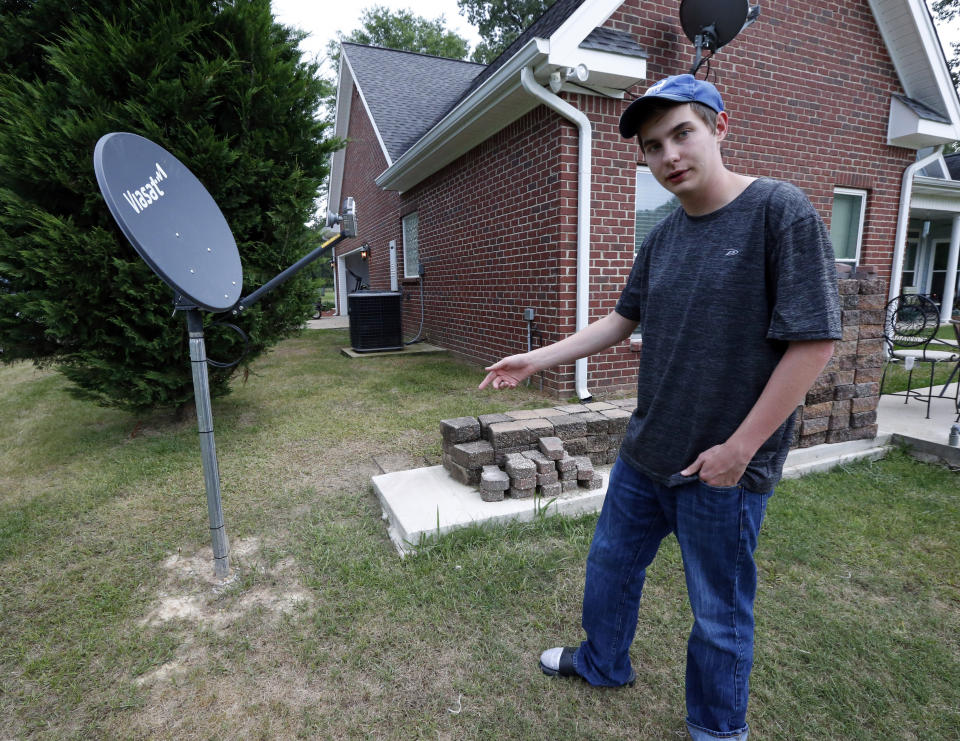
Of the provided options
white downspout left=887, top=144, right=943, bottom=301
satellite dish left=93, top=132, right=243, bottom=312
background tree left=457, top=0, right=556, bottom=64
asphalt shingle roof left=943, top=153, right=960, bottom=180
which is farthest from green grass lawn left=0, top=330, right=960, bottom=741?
background tree left=457, top=0, right=556, bottom=64

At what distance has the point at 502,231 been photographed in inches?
257

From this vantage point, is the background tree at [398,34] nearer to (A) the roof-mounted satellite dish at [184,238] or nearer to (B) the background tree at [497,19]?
(B) the background tree at [497,19]

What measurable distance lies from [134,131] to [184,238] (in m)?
2.25

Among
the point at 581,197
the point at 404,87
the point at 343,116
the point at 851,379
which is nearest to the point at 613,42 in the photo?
the point at 581,197

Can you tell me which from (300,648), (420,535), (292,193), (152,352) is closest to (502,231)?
(292,193)

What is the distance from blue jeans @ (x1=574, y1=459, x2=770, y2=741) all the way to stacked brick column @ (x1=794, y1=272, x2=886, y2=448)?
2.70m

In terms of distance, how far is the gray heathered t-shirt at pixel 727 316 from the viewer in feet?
3.84

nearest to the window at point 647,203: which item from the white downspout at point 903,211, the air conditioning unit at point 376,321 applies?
the white downspout at point 903,211

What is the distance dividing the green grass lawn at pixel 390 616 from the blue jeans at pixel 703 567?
0.34 meters

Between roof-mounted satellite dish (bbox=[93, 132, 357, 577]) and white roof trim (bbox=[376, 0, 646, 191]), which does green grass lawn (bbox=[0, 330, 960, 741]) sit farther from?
white roof trim (bbox=[376, 0, 646, 191])

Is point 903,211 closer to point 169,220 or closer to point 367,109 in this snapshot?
point 169,220

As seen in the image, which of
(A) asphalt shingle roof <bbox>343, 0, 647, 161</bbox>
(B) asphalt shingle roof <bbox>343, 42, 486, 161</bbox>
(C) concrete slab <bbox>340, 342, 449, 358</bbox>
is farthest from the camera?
(B) asphalt shingle roof <bbox>343, 42, 486, 161</bbox>

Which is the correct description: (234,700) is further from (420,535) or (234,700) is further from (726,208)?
(726,208)

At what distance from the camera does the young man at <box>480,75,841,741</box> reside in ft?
3.89
